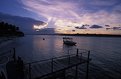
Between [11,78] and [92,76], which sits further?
[92,76]

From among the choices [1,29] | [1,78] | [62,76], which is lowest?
[62,76]

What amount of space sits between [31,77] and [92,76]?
48.8ft

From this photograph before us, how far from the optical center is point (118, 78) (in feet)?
72.3

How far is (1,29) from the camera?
12025cm

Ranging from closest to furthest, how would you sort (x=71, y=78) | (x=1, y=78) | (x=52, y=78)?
(x=1, y=78) < (x=52, y=78) < (x=71, y=78)

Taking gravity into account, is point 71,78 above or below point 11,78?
below

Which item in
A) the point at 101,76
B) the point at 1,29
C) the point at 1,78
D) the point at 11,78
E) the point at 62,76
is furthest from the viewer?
the point at 1,29

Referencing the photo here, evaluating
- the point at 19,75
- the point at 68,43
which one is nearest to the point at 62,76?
the point at 19,75

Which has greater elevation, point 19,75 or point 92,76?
point 19,75

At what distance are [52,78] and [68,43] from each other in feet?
244

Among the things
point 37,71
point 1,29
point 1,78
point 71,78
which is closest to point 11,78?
point 1,78

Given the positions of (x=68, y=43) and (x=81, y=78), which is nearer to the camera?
(x=81, y=78)

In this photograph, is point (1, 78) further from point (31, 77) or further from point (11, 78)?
point (31, 77)

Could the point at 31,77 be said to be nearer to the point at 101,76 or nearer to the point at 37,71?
the point at 37,71
